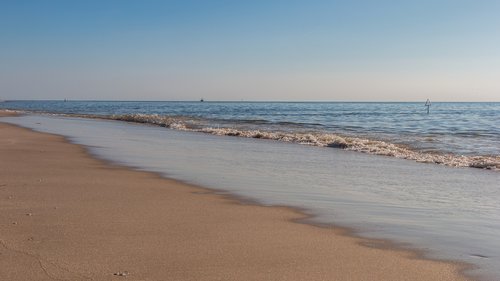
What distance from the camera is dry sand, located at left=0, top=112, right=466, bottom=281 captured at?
4.54m

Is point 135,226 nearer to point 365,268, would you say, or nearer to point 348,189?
point 365,268

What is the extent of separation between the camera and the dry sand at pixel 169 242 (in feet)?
14.9

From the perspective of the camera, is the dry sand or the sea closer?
the dry sand

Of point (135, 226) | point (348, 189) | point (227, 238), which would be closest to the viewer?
point (227, 238)

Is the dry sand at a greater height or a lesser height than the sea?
greater

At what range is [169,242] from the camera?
5434mm

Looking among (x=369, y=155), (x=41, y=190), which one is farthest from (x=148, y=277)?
(x=369, y=155)

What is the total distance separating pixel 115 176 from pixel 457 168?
863 cm

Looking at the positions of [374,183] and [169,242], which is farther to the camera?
[374,183]

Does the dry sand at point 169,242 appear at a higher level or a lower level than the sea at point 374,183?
higher

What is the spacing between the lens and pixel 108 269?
177 inches

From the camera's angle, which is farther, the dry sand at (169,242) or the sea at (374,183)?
the sea at (374,183)

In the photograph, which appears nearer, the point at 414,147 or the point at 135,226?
the point at 135,226

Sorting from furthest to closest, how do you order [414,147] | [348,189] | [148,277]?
[414,147], [348,189], [148,277]
